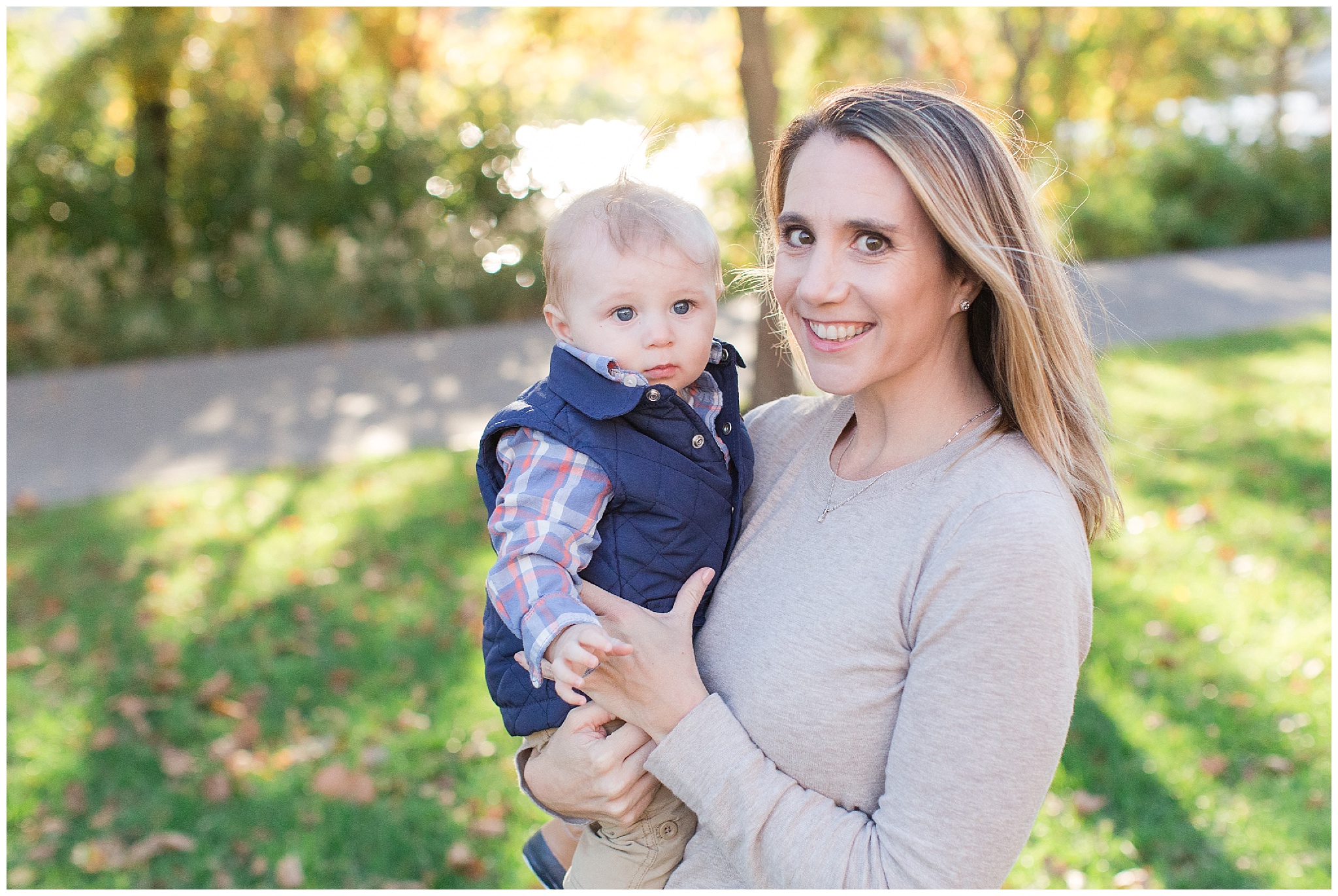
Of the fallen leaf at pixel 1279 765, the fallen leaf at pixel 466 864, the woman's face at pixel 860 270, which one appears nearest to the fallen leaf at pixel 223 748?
the fallen leaf at pixel 466 864

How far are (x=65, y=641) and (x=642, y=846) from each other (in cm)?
391

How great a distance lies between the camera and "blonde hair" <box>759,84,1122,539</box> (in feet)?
5.47

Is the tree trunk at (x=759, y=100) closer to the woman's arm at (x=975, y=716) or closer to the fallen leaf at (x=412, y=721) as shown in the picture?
the fallen leaf at (x=412, y=721)

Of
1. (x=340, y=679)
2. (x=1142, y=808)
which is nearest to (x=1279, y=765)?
(x=1142, y=808)

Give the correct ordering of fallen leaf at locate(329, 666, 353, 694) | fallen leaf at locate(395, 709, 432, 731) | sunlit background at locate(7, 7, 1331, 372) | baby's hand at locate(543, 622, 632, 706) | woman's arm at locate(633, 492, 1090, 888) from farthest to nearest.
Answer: sunlit background at locate(7, 7, 1331, 372), fallen leaf at locate(329, 666, 353, 694), fallen leaf at locate(395, 709, 432, 731), baby's hand at locate(543, 622, 632, 706), woman's arm at locate(633, 492, 1090, 888)

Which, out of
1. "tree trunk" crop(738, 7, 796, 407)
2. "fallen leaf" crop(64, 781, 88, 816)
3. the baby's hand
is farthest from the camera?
"tree trunk" crop(738, 7, 796, 407)

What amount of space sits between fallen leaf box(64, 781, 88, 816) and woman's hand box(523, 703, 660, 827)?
8.88 ft

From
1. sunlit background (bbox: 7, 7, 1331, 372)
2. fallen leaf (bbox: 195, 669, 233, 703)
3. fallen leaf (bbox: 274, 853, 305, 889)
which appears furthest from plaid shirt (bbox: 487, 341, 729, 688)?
sunlit background (bbox: 7, 7, 1331, 372)

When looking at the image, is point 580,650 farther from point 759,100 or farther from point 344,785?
point 759,100

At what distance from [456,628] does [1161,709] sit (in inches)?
112

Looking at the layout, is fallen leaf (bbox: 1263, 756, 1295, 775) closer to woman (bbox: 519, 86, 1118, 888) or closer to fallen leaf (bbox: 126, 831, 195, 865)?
woman (bbox: 519, 86, 1118, 888)

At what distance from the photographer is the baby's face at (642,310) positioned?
198 centimetres

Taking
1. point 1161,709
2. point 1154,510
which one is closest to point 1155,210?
point 1154,510

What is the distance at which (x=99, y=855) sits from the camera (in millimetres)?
3564
